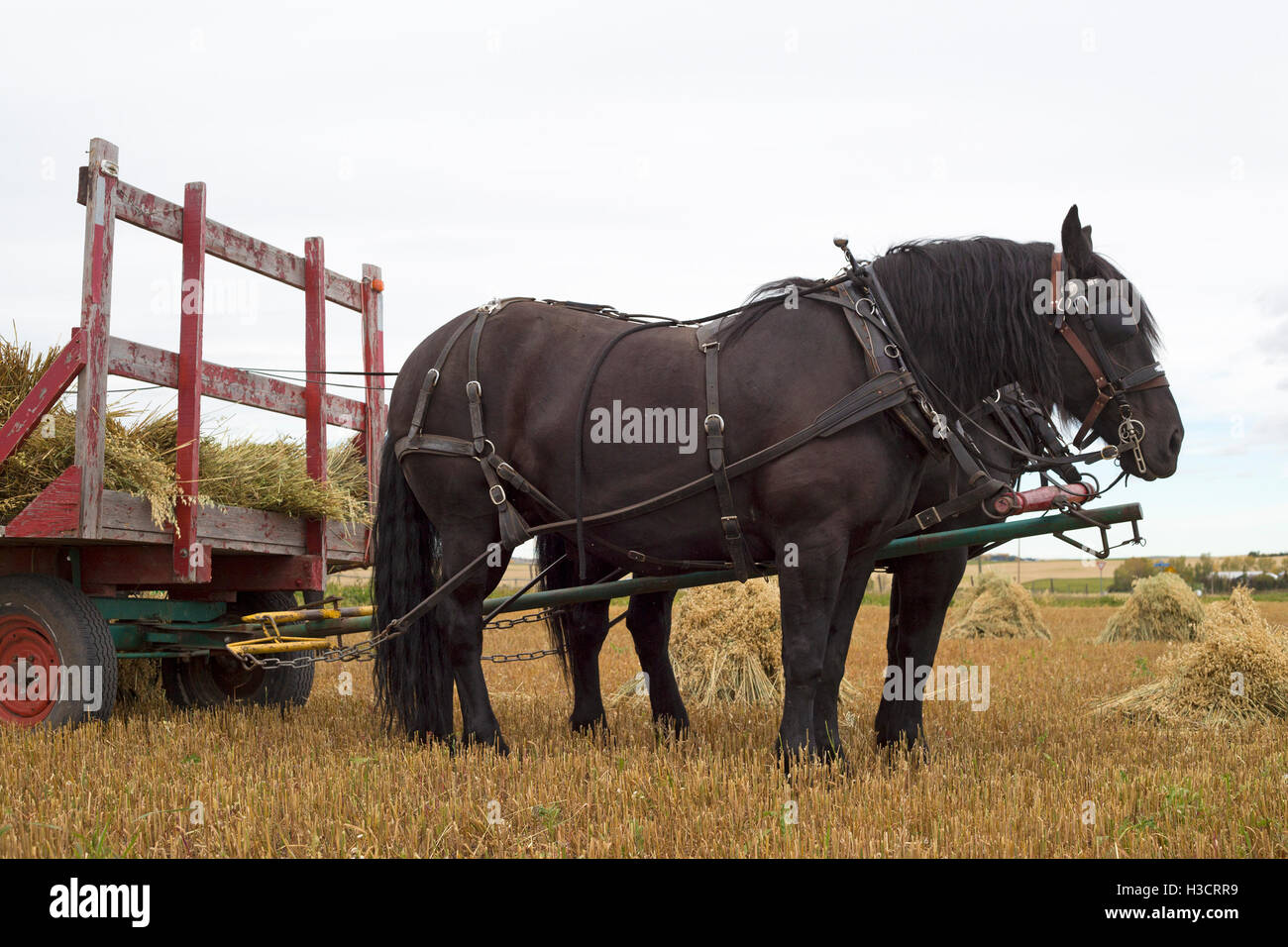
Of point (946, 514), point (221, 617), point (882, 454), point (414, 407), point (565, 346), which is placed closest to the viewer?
point (882, 454)

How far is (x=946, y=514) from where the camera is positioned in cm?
419

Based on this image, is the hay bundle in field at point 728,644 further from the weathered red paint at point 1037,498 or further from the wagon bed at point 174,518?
the weathered red paint at point 1037,498

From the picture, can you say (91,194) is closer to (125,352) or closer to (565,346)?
(125,352)

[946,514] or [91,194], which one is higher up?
[91,194]

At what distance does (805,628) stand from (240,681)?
3949mm

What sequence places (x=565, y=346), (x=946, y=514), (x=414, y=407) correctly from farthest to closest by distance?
(x=414, y=407), (x=565, y=346), (x=946, y=514)

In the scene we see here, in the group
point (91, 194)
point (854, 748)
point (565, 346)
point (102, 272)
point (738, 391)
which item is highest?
point (91, 194)

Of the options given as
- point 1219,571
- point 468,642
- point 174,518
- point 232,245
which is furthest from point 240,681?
point 1219,571

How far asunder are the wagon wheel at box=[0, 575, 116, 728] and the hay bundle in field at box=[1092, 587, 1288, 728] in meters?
5.46

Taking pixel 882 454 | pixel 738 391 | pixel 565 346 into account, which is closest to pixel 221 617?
pixel 565 346

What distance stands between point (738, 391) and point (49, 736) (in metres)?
3.48

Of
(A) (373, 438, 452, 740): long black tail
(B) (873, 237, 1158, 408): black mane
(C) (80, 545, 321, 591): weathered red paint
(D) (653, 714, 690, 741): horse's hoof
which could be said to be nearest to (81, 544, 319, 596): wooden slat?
(C) (80, 545, 321, 591): weathered red paint

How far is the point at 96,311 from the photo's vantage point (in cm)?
493

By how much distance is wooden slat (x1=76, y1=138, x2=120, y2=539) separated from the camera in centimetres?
480
